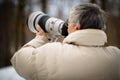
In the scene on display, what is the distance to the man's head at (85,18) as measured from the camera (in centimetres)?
182

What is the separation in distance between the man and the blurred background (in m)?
4.53

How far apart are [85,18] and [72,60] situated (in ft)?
0.70

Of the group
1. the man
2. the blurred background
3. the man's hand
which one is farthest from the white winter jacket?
the blurred background

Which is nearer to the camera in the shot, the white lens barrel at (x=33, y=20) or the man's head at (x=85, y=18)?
the man's head at (x=85, y=18)

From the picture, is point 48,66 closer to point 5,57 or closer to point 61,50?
point 61,50

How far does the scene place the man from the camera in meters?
1.78

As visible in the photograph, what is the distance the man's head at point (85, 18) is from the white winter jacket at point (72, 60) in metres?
0.03

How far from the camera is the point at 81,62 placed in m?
1.79

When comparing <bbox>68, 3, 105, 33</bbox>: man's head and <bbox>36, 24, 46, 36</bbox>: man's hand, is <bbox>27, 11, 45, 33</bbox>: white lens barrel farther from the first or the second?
<bbox>68, 3, 105, 33</bbox>: man's head

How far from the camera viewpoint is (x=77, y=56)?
70.5 inches

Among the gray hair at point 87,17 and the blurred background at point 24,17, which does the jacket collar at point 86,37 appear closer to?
the gray hair at point 87,17

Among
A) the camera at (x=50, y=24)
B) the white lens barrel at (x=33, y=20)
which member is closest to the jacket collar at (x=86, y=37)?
the camera at (x=50, y=24)

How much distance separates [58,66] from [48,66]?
0.05 m

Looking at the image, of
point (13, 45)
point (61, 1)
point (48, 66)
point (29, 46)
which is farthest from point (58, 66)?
point (13, 45)
